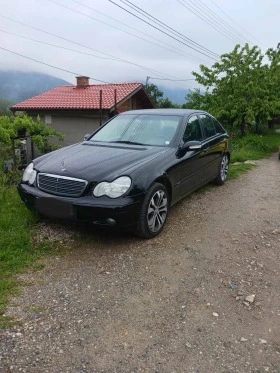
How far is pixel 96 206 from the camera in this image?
3.46 metres

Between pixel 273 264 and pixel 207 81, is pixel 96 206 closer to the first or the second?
pixel 273 264

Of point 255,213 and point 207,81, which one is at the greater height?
point 207,81

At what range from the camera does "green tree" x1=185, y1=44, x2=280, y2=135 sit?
14648 mm

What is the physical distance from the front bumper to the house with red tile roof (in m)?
14.5

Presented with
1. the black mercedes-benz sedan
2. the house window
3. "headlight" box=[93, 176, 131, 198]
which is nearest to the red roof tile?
the house window

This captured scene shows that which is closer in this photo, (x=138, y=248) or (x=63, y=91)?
(x=138, y=248)

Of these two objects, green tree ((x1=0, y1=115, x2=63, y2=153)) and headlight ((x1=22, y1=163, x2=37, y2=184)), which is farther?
green tree ((x1=0, y1=115, x2=63, y2=153))

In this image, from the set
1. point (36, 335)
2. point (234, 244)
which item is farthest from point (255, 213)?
point (36, 335)

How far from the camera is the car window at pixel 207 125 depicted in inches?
221

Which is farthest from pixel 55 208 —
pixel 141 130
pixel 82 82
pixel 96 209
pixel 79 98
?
pixel 82 82

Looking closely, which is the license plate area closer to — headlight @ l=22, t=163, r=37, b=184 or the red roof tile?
headlight @ l=22, t=163, r=37, b=184

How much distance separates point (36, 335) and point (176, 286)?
1289 millimetres

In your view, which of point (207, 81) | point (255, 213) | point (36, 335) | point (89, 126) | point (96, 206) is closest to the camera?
point (36, 335)

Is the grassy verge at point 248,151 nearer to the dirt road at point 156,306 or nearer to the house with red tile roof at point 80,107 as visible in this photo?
the dirt road at point 156,306
